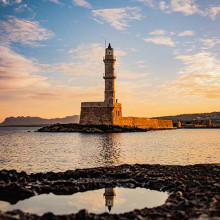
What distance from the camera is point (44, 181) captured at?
1074 cm

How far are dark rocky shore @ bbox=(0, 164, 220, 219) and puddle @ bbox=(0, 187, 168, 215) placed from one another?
369 millimetres

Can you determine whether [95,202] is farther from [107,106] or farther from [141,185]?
[107,106]

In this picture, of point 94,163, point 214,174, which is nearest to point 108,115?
point 94,163

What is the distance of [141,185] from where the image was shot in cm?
1023

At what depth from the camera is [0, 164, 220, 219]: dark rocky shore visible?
263 inches

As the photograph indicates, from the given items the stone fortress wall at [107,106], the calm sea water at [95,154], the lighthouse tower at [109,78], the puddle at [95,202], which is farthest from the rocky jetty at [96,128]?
the puddle at [95,202]

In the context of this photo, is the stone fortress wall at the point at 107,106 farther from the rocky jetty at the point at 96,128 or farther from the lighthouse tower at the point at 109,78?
the rocky jetty at the point at 96,128

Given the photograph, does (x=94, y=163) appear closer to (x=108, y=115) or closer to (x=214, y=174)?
(x=214, y=174)

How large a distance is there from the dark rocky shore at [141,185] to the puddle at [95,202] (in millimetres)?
369

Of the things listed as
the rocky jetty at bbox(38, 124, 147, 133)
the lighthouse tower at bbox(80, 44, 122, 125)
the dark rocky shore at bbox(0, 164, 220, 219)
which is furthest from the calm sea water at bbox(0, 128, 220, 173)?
the rocky jetty at bbox(38, 124, 147, 133)

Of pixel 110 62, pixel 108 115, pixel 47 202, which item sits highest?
pixel 110 62

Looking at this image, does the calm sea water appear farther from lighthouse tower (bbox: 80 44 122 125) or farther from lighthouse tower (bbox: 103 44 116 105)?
lighthouse tower (bbox: 103 44 116 105)

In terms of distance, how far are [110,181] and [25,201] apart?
327 centimetres

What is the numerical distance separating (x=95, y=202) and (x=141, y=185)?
2275 millimetres
